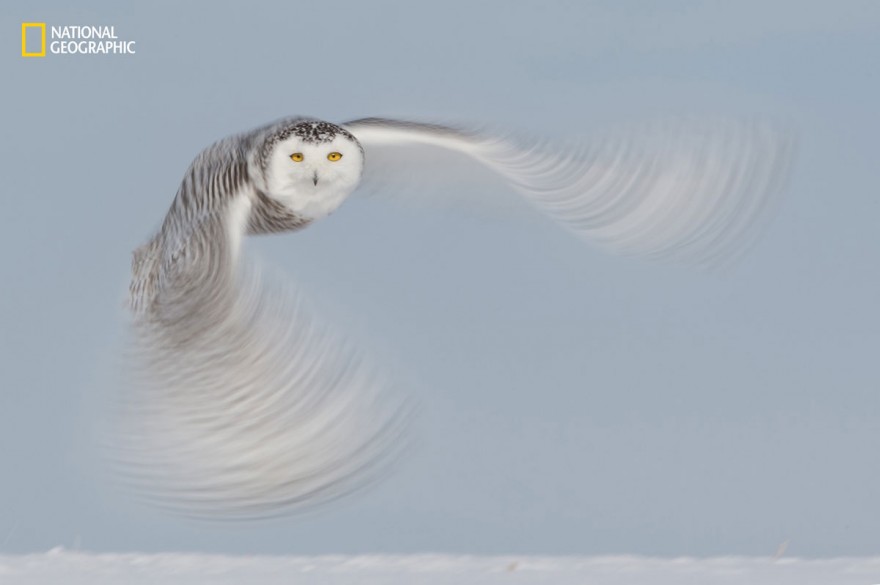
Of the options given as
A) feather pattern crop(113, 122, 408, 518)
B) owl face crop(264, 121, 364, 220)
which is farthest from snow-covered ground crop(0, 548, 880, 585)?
owl face crop(264, 121, 364, 220)

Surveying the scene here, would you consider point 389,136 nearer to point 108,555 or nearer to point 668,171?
point 668,171

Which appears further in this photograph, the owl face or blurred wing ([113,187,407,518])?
the owl face

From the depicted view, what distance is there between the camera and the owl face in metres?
3.20

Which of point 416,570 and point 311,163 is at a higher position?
point 311,163

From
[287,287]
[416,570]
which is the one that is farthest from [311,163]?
[416,570]

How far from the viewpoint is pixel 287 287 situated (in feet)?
10.1

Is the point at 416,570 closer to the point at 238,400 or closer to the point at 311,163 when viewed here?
the point at 238,400

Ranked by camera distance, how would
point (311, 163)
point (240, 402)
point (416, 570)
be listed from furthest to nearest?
point (416, 570)
point (311, 163)
point (240, 402)

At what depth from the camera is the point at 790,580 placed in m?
3.43

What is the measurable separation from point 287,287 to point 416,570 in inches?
30.2

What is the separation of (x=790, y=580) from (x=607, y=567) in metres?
0.40

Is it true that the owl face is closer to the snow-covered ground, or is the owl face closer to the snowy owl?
the snowy owl

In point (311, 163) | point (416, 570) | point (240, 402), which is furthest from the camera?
point (416, 570)

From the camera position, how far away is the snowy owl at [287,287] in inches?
118
